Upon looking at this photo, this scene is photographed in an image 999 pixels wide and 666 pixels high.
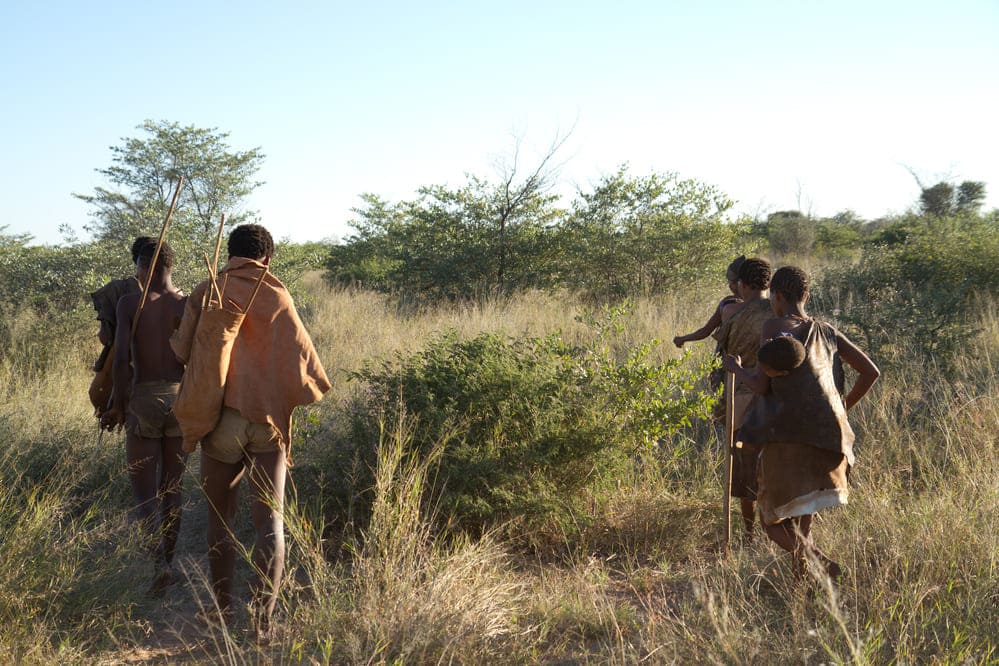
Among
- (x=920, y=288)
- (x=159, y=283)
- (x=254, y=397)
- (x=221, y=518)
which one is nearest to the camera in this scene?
(x=254, y=397)

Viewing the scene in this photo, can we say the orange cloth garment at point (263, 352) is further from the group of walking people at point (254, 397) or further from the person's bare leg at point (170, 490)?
the person's bare leg at point (170, 490)

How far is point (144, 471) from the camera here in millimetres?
4113

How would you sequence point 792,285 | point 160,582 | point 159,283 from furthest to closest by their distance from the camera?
point 159,283
point 160,582
point 792,285

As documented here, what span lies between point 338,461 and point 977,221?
40.8 ft

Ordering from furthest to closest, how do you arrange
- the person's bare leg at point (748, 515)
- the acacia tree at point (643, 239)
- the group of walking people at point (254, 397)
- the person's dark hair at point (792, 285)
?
the acacia tree at point (643, 239), the person's bare leg at point (748, 515), the person's dark hair at point (792, 285), the group of walking people at point (254, 397)

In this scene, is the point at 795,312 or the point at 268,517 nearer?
the point at 268,517

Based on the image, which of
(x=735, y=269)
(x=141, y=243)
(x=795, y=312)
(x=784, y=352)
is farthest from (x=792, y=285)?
(x=141, y=243)

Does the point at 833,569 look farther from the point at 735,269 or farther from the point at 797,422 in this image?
the point at 735,269

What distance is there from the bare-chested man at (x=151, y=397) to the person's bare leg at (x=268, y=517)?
97 cm

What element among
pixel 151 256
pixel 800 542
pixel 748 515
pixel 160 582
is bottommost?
pixel 160 582

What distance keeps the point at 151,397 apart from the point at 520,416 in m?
1.95

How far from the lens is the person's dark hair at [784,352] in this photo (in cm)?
330

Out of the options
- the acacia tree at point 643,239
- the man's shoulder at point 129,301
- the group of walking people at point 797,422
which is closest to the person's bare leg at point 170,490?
the man's shoulder at point 129,301

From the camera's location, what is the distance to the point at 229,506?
3.44 m
